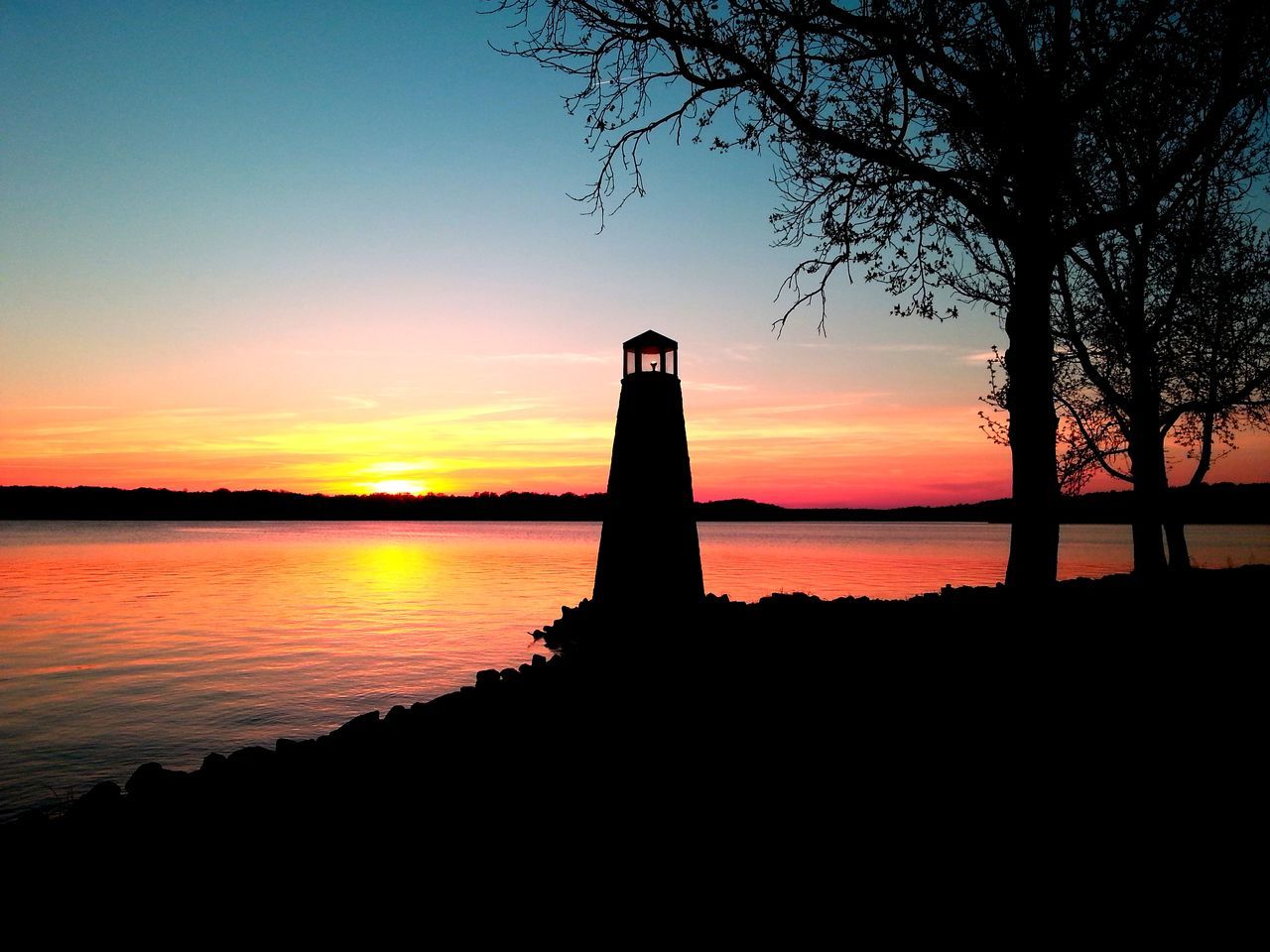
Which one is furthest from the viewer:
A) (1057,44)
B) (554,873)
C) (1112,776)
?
(1057,44)

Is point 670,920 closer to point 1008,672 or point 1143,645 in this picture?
point 1008,672

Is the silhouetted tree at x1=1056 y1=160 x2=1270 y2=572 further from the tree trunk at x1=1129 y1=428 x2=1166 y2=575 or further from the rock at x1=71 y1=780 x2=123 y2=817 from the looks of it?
the rock at x1=71 y1=780 x2=123 y2=817

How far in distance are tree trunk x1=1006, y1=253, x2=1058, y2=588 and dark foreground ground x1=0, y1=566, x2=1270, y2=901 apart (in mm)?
542

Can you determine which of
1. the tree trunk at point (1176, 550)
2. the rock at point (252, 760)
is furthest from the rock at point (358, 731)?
the tree trunk at point (1176, 550)

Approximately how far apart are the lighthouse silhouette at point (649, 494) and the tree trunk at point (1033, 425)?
6.17m

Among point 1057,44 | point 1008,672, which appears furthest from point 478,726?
point 1057,44

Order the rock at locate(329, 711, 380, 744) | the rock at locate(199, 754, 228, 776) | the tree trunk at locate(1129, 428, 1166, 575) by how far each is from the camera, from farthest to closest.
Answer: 1. the tree trunk at locate(1129, 428, 1166, 575)
2. the rock at locate(329, 711, 380, 744)
3. the rock at locate(199, 754, 228, 776)

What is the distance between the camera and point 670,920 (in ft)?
14.1

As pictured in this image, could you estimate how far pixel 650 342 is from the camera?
1516 cm

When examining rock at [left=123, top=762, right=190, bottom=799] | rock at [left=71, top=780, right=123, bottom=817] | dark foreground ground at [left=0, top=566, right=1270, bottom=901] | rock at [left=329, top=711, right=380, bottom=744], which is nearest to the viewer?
dark foreground ground at [left=0, top=566, right=1270, bottom=901]

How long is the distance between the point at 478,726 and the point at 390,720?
183cm

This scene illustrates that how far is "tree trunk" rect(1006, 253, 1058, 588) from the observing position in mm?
9531

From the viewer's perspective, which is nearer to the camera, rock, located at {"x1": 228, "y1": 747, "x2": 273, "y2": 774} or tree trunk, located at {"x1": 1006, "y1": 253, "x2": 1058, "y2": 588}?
rock, located at {"x1": 228, "y1": 747, "x2": 273, "y2": 774}

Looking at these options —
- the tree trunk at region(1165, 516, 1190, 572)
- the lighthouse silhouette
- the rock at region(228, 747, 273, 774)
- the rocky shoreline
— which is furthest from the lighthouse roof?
the tree trunk at region(1165, 516, 1190, 572)
